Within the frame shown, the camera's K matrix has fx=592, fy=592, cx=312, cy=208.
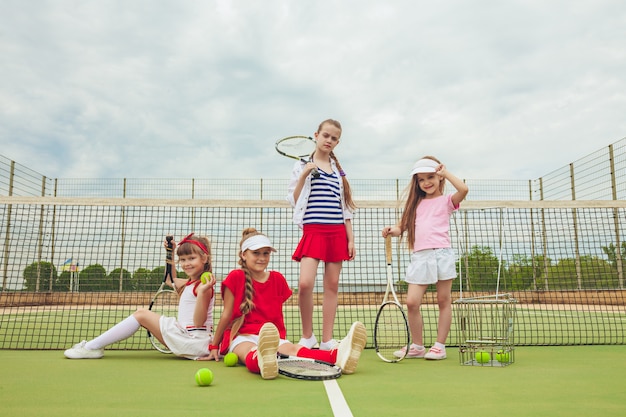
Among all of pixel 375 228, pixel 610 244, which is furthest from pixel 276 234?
pixel 610 244

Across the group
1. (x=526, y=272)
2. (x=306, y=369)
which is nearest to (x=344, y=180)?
(x=306, y=369)

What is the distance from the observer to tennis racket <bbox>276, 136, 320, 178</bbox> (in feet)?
16.2

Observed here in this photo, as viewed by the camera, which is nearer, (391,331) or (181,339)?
(181,339)

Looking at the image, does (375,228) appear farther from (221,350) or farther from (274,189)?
(274,189)

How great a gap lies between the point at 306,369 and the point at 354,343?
0.34 m

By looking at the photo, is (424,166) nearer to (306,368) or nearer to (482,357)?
(482,357)

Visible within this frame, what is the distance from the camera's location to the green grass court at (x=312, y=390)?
257 centimetres

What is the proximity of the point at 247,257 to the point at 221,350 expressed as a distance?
2.41ft

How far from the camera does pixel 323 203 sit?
185 inches

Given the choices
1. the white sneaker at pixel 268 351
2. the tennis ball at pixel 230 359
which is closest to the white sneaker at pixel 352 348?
the white sneaker at pixel 268 351

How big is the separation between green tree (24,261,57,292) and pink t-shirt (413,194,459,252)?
7.10m

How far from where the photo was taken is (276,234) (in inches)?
281

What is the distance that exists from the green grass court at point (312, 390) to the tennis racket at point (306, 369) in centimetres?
5

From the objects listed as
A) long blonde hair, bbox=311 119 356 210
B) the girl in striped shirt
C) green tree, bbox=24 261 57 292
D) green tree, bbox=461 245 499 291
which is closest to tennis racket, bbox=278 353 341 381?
the girl in striped shirt
